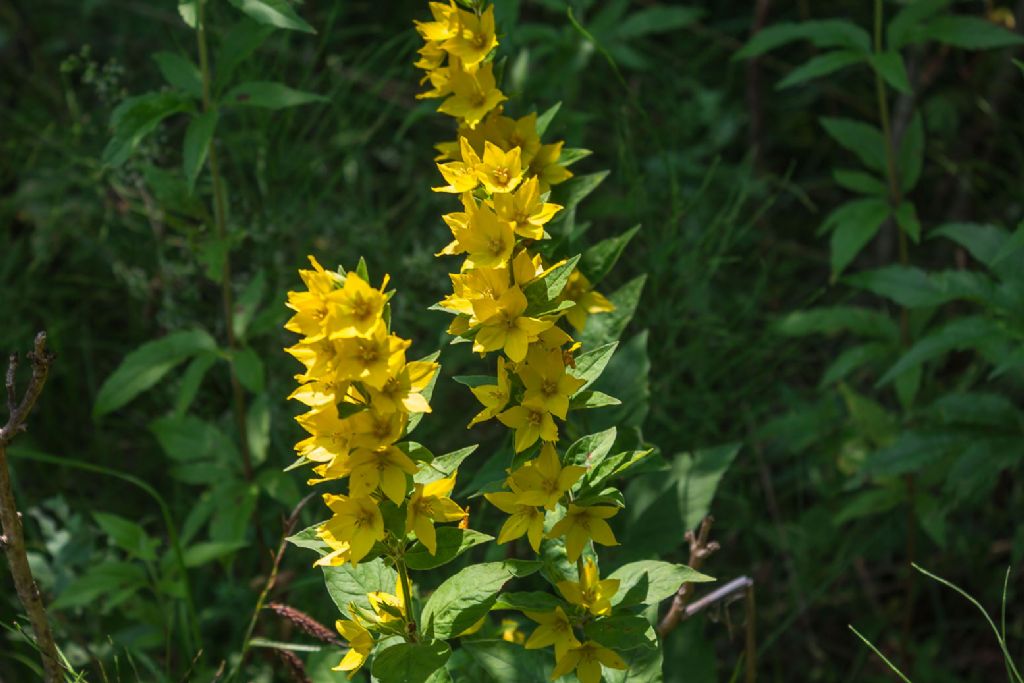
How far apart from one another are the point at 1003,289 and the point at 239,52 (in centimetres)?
152

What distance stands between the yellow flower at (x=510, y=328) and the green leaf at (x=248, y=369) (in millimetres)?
905

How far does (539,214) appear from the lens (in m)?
1.53

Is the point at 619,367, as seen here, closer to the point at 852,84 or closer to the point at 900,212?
the point at 900,212

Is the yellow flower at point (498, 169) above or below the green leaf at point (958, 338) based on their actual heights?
above

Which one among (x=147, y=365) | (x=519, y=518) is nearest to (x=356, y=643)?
(x=519, y=518)

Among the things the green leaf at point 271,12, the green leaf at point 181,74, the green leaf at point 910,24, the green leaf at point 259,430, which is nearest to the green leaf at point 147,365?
the green leaf at point 259,430

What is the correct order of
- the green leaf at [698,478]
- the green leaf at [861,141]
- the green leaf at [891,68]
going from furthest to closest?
the green leaf at [861,141], the green leaf at [891,68], the green leaf at [698,478]

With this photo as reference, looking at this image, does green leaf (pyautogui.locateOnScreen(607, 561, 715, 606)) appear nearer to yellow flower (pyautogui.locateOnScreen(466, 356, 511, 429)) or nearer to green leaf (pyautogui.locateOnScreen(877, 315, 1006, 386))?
yellow flower (pyautogui.locateOnScreen(466, 356, 511, 429))

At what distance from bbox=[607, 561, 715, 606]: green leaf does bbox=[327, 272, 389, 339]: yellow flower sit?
23.0 inches

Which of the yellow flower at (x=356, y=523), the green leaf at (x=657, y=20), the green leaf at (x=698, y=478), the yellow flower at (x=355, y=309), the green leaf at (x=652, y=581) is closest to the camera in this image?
the yellow flower at (x=355, y=309)

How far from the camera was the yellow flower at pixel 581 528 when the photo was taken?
154 centimetres

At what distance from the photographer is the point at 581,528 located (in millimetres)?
1552

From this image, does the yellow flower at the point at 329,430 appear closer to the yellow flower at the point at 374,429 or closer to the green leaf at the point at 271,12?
the yellow flower at the point at 374,429

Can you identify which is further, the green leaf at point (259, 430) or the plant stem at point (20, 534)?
the green leaf at point (259, 430)
